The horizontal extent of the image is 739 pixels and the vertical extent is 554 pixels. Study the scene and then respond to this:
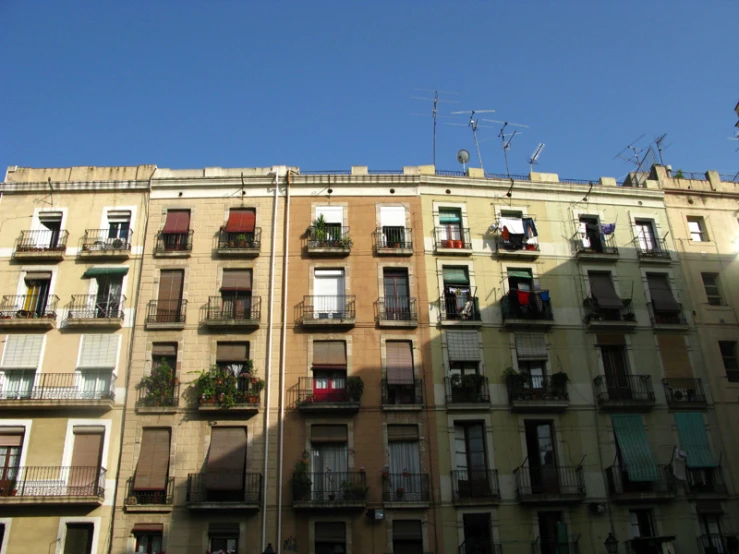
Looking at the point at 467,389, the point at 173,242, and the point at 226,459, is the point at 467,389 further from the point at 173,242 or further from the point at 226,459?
the point at 173,242

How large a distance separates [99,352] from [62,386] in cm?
187

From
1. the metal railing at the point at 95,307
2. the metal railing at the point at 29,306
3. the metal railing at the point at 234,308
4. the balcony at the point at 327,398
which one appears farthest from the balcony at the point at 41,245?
the balcony at the point at 327,398

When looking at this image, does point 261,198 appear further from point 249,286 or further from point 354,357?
point 354,357

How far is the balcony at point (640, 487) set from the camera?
1039 inches

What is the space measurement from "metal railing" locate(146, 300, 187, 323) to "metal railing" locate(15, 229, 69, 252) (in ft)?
16.3

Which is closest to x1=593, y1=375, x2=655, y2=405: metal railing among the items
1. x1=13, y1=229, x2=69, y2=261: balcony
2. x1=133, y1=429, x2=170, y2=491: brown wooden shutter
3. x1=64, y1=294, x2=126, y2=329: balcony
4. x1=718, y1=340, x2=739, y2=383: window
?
x1=718, y1=340, x2=739, y2=383: window

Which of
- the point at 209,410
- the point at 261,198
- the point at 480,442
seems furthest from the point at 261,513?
the point at 261,198

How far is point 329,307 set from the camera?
29.4 metres

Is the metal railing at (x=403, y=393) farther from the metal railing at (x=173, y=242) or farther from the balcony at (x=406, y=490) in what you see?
the metal railing at (x=173, y=242)

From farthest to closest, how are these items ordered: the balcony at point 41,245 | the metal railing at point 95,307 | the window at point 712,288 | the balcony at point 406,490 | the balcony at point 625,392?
the window at point 712,288 → the balcony at point 41,245 → the metal railing at point 95,307 → the balcony at point 625,392 → the balcony at point 406,490

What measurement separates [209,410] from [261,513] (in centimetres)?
438

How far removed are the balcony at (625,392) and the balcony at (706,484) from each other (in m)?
3.06

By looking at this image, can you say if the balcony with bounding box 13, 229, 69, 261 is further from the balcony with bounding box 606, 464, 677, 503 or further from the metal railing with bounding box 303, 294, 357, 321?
the balcony with bounding box 606, 464, 677, 503

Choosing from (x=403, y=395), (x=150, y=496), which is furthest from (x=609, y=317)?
(x=150, y=496)
